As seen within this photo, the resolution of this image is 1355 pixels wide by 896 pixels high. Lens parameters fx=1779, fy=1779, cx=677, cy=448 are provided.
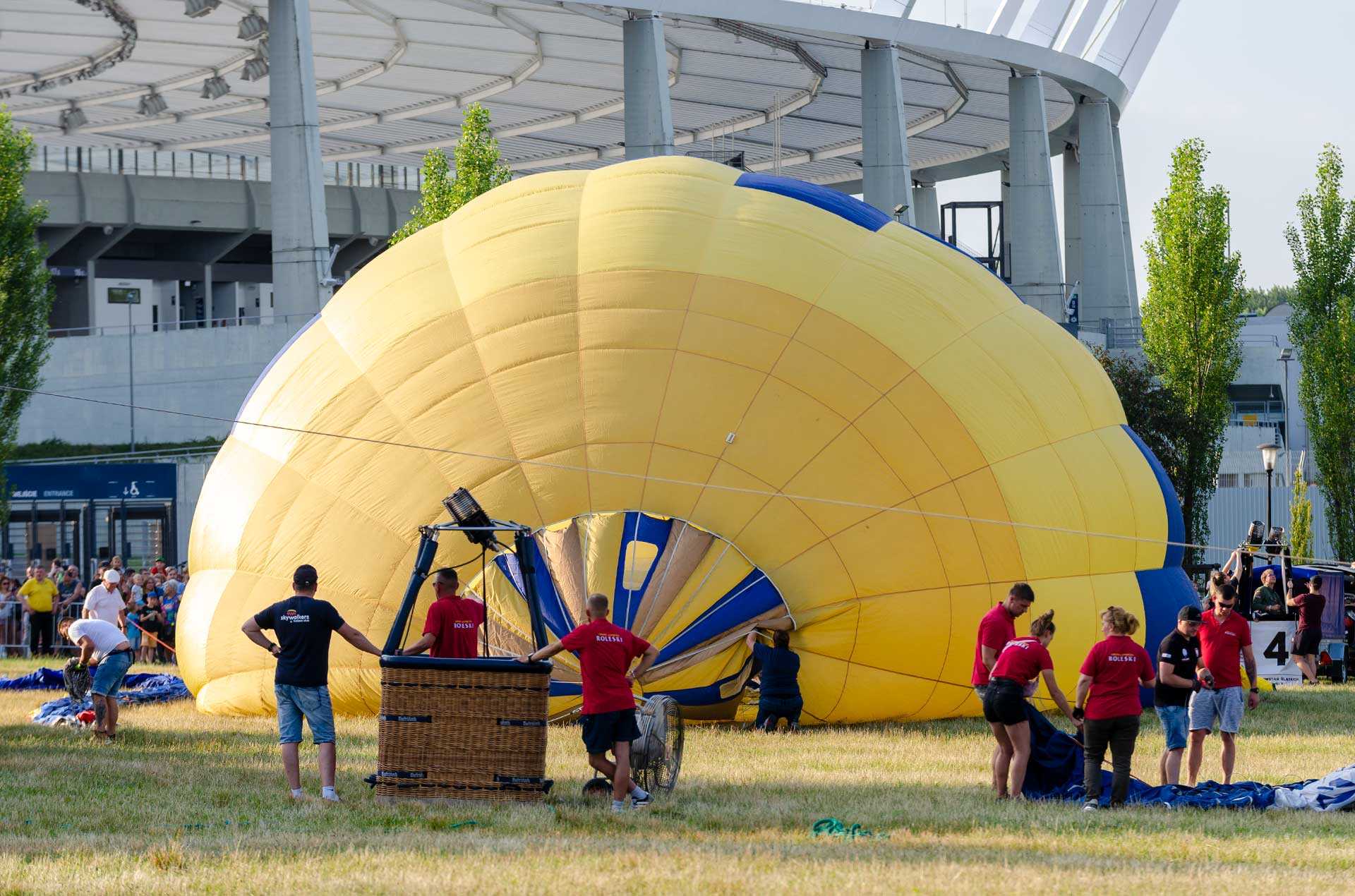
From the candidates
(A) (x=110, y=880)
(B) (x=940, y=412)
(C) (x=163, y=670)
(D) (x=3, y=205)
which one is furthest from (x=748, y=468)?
(D) (x=3, y=205)

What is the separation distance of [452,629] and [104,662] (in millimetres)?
3964

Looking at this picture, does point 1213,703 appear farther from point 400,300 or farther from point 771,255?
point 400,300

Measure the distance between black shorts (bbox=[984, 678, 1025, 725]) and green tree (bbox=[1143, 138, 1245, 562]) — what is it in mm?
28162

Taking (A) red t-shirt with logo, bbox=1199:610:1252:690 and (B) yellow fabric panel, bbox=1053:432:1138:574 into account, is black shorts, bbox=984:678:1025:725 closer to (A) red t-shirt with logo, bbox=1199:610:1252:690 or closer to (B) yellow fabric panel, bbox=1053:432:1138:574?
(A) red t-shirt with logo, bbox=1199:610:1252:690

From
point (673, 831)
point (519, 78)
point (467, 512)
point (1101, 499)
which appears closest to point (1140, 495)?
point (1101, 499)

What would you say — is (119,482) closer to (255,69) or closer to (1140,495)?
(1140,495)

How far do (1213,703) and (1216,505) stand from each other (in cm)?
3573

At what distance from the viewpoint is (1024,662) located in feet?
37.9

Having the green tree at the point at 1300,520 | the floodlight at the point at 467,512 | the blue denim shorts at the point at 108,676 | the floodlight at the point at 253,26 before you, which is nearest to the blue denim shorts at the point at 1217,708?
the floodlight at the point at 467,512

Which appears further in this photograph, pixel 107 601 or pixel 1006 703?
pixel 107 601

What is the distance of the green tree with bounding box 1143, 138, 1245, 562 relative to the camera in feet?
126

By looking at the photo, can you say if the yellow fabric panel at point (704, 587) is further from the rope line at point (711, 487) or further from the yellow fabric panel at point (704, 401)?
the yellow fabric panel at point (704, 401)

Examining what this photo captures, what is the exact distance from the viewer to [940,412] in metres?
16.1

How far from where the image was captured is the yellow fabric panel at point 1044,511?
16.1m
